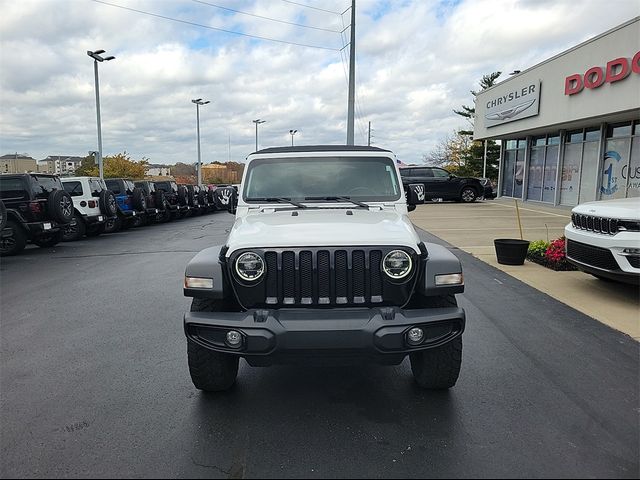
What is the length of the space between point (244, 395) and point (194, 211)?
67.4 ft

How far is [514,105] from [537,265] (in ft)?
49.1

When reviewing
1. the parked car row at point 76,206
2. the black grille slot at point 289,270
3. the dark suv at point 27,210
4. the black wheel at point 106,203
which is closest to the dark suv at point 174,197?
the parked car row at point 76,206

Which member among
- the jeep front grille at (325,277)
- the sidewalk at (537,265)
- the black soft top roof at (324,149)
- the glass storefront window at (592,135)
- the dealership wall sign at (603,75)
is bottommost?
A: the sidewalk at (537,265)

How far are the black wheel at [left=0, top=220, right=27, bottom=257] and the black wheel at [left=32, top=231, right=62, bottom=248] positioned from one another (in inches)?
18.8

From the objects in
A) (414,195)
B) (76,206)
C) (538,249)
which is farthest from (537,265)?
(76,206)

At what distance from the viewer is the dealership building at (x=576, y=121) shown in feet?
46.6

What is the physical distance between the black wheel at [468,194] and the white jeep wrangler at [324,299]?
73.0 feet

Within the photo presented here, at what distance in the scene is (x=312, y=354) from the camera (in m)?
2.90

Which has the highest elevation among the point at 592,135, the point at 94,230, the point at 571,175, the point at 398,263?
the point at 592,135

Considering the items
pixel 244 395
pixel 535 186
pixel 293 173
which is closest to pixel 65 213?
pixel 293 173

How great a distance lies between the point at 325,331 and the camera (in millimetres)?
2840

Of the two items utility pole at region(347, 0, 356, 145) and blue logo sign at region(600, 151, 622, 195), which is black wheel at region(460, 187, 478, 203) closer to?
utility pole at region(347, 0, 356, 145)

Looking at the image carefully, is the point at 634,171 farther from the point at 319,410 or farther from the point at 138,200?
the point at 138,200

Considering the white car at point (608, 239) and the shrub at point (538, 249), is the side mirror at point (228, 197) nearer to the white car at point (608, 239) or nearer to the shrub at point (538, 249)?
the white car at point (608, 239)
